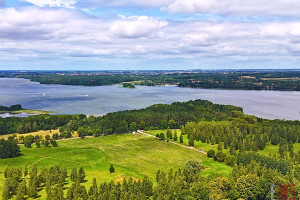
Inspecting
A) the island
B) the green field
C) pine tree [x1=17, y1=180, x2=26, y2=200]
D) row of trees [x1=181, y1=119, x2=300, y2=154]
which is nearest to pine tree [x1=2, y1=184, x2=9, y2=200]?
pine tree [x1=17, y1=180, x2=26, y2=200]

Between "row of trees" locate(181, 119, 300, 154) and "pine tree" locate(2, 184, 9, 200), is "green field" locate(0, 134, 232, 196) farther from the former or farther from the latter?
"row of trees" locate(181, 119, 300, 154)

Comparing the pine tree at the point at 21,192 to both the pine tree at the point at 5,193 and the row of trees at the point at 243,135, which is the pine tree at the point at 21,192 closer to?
the pine tree at the point at 5,193

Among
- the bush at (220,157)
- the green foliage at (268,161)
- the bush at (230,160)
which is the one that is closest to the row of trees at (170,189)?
the green foliage at (268,161)

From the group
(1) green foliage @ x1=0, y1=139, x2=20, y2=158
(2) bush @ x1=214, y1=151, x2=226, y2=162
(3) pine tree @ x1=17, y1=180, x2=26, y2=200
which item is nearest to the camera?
(3) pine tree @ x1=17, y1=180, x2=26, y2=200

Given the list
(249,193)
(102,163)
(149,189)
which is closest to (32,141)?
(102,163)

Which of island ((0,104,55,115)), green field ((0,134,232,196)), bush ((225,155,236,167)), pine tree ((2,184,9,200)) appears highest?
island ((0,104,55,115))

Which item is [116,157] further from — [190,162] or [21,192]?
[21,192]

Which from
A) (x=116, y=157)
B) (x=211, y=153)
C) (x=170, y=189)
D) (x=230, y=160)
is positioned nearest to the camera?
(x=170, y=189)

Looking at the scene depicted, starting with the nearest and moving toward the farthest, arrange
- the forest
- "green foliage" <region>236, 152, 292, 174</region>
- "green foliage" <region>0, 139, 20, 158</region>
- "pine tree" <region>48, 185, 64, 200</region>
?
"pine tree" <region>48, 185, 64, 200</region>
the forest
"green foliage" <region>236, 152, 292, 174</region>
"green foliage" <region>0, 139, 20, 158</region>

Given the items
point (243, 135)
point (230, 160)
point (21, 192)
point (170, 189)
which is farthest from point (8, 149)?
point (243, 135)

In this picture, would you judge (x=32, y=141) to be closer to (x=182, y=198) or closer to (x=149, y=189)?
(x=149, y=189)
